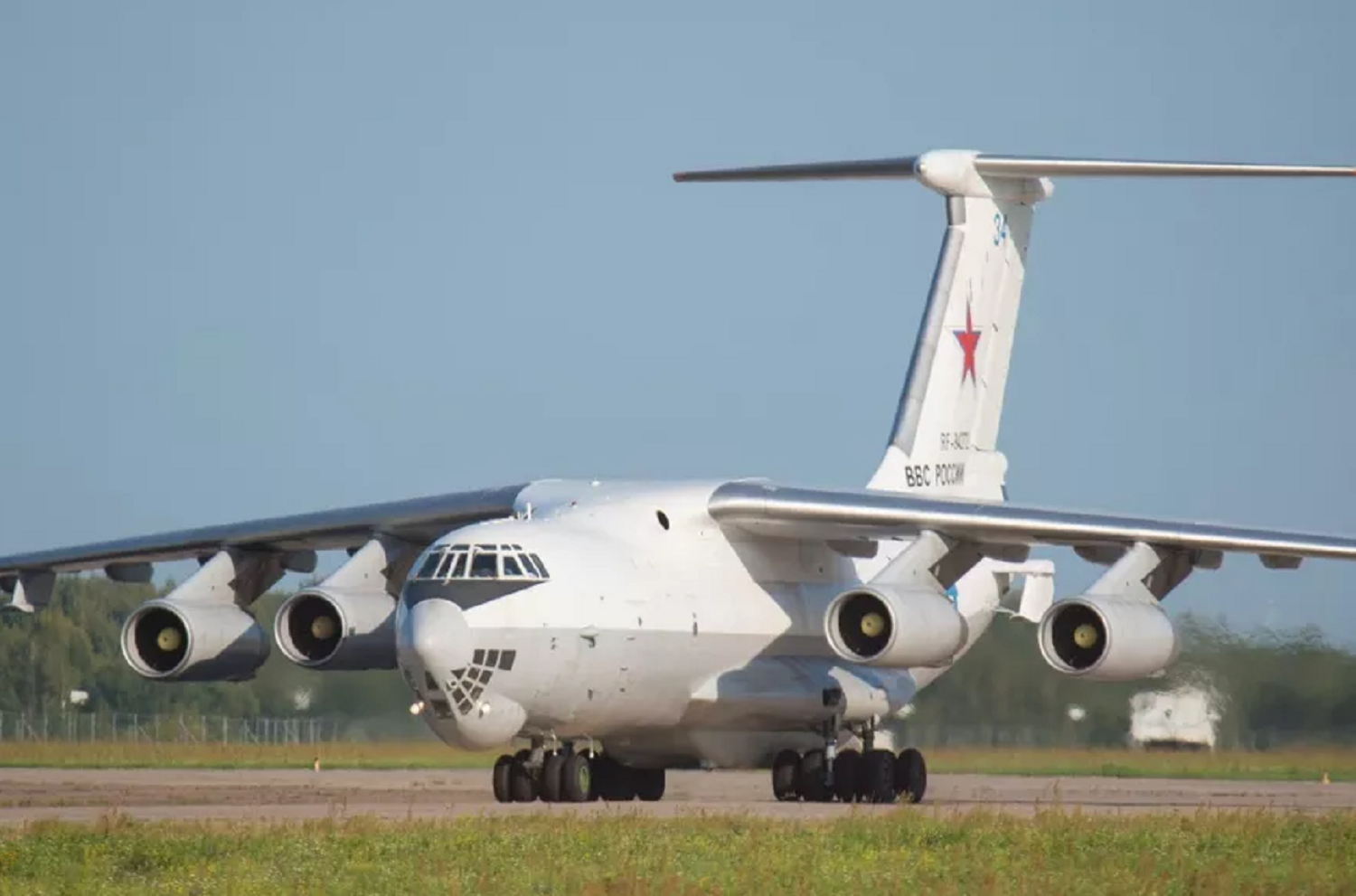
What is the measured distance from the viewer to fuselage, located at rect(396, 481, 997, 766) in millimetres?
15734

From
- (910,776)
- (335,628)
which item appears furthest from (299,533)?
(910,776)

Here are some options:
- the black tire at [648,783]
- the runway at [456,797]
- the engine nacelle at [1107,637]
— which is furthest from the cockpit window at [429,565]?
the engine nacelle at [1107,637]

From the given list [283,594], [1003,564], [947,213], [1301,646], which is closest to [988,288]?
[947,213]

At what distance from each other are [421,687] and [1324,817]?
18.6 feet

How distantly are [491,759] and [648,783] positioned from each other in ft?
27.5

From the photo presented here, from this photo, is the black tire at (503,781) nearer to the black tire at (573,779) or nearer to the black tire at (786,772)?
the black tire at (573,779)

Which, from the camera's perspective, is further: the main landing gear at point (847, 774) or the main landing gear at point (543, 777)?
the main landing gear at point (847, 774)

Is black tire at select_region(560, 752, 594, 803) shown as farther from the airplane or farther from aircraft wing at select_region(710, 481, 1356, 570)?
aircraft wing at select_region(710, 481, 1356, 570)

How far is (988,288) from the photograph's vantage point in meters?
20.6

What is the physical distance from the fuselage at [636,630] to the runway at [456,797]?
0.59 metres

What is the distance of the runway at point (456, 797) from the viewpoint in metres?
15.4

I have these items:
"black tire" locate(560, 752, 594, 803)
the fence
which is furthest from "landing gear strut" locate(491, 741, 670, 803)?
the fence

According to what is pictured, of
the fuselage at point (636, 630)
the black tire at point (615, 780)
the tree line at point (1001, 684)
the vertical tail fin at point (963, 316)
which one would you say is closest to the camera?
the fuselage at point (636, 630)

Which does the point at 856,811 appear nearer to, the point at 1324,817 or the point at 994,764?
the point at 1324,817
